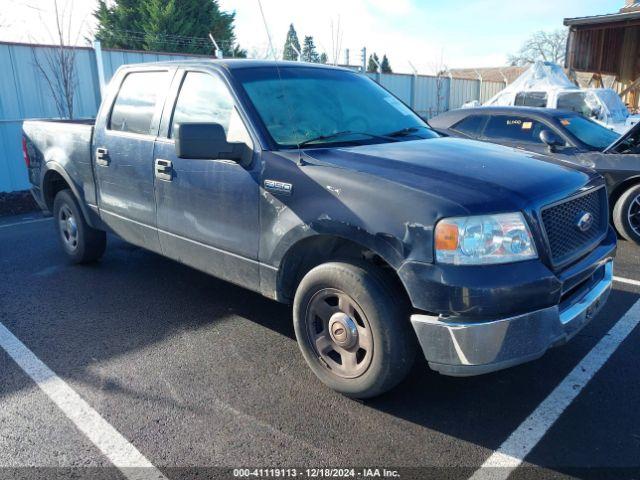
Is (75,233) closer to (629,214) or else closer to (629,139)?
(629,214)

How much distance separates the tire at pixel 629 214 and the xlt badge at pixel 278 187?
15.7 feet

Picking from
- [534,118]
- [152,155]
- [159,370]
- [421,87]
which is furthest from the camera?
[421,87]

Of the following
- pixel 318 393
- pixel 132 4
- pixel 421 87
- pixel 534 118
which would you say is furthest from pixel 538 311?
pixel 132 4

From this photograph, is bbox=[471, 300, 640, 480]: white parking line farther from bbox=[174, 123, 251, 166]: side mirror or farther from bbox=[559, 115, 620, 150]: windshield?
bbox=[559, 115, 620, 150]: windshield

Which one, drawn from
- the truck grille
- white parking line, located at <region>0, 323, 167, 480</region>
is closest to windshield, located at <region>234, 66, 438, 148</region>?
the truck grille

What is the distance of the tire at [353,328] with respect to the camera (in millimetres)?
2828

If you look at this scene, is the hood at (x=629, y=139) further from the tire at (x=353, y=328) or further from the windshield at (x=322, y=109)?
the tire at (x=353, y=328)

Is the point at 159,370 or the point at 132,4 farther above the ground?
the point at 132,4

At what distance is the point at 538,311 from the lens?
2.63 m

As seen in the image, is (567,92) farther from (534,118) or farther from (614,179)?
(614,179)

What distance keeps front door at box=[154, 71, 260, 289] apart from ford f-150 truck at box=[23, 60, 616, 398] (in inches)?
0.5

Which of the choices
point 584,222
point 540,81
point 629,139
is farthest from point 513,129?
point 540,81

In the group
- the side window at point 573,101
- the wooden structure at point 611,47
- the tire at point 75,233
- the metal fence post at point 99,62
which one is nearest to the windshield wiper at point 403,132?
the tire at point 75,233

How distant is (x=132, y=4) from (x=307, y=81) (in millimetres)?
28237
